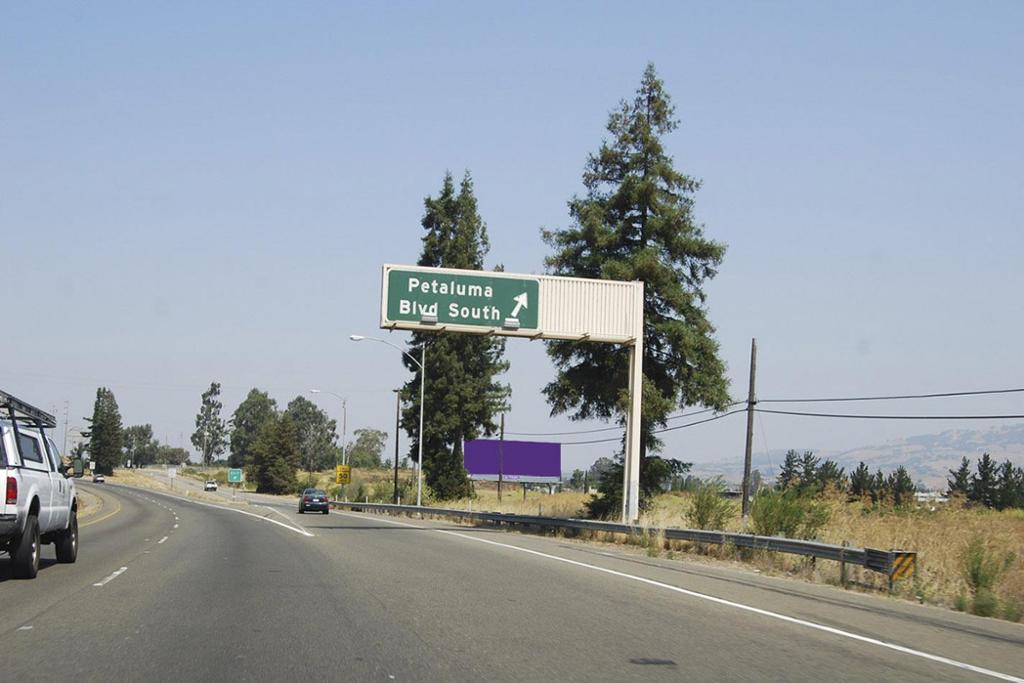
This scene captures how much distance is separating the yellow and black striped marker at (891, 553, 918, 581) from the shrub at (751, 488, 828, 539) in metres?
5.92

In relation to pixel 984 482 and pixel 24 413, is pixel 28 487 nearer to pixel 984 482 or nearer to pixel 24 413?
pixel 24 413

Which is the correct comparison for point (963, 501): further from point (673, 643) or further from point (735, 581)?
point (673, 643)

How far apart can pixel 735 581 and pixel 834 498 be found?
326 inches

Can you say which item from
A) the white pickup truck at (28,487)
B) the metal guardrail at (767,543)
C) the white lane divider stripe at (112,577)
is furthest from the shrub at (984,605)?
the white pickup truck at (28,487)

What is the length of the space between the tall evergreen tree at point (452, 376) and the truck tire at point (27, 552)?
163 ft

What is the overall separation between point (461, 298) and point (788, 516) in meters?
13.0

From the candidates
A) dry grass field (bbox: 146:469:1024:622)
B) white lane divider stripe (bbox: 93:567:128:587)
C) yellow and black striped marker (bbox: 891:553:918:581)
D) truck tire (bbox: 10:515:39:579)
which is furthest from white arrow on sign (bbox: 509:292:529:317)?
truck tire (bbox: 10:515:39:579)

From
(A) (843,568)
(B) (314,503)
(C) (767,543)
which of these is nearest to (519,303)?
(C) (767,543)

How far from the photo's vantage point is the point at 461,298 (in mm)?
32469

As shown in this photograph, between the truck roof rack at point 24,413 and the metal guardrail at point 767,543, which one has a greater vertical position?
the truck roof rack at point 24,413

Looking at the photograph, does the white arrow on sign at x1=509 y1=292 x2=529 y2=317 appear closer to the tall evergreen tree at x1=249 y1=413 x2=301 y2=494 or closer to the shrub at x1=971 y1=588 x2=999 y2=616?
the shrub at x1=971 y1=588 x2=999 y2=616

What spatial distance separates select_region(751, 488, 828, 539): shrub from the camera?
23.3 m

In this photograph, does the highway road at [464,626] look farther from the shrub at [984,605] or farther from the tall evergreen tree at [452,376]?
the tall evergreen tree at [452,376]

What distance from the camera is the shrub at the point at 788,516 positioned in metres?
23.3
